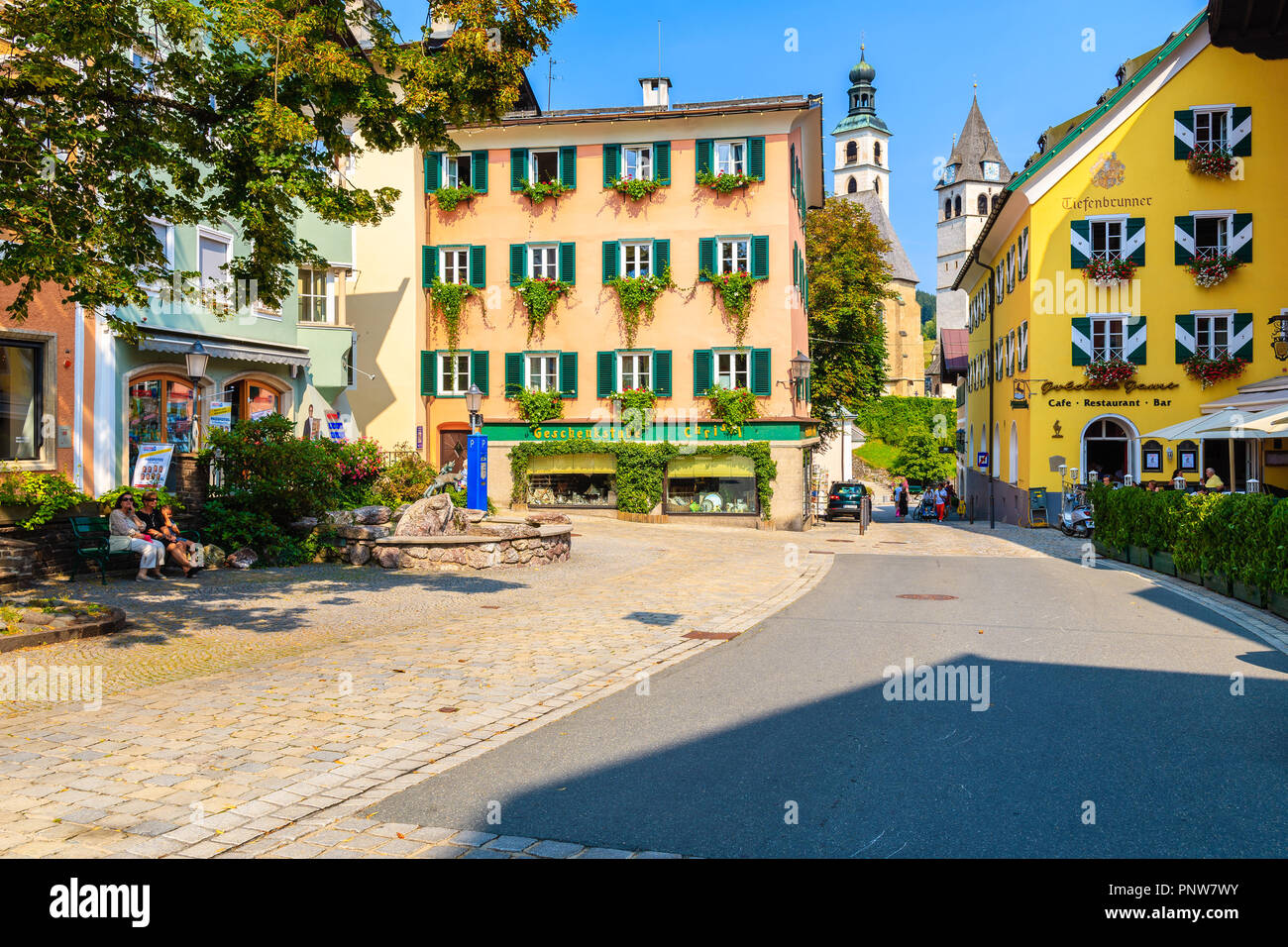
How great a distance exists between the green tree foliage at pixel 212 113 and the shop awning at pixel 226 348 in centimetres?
647

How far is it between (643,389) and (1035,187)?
14202 mm

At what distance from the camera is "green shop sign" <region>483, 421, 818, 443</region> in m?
32.6

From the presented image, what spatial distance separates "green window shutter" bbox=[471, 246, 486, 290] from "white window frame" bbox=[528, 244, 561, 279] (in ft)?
5.27

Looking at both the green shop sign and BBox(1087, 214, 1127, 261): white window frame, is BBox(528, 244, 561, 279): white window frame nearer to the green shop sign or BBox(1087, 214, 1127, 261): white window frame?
the green shop sign

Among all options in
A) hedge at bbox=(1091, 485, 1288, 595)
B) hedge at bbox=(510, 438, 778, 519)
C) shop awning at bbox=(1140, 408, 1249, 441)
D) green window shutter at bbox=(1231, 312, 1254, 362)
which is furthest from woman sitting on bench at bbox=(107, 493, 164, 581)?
green window shutter at bbox=(1231, 312, 1254, 362)

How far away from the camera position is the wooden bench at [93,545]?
1427cm

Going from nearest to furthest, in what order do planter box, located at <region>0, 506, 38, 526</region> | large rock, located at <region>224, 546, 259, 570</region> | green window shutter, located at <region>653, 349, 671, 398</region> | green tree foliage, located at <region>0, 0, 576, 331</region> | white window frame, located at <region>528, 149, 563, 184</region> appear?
green tree foliage, located at <region>0, 0, 576, 331</region>, planter box, located at <region>0, 506, 38, 526</region>, large rock, located at <region>224, 546, 259, 570</region>, green window shutter, located at <region>653, 349, 671, 398</region>, white window frame, located at <region>528, 149, 563, 184</region>

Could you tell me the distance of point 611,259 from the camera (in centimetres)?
3384

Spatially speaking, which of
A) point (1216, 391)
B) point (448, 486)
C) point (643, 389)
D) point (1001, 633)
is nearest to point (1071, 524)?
point (1216, 391)

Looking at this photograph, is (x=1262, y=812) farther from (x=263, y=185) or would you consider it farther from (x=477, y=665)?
(x=263, y=185)

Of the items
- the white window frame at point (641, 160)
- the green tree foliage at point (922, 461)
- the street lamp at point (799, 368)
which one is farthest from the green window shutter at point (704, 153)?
the green tree foliage at point (922, 461)

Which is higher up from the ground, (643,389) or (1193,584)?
(643,389)

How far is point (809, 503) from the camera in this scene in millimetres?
35781

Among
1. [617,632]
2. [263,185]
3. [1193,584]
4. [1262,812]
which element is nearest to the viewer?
[1262,812]
